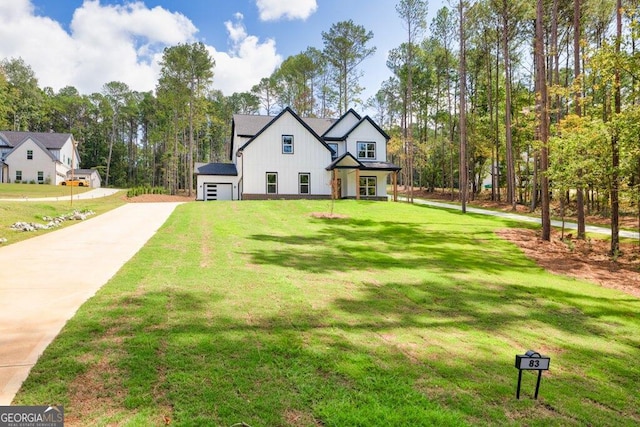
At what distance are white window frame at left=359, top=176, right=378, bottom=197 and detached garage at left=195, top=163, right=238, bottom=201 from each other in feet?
35.9

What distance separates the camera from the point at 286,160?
2734 centimetres

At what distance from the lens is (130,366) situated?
334cm

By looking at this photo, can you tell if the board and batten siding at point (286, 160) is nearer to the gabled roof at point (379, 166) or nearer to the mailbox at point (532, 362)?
the gabled roof at point (379, 166)

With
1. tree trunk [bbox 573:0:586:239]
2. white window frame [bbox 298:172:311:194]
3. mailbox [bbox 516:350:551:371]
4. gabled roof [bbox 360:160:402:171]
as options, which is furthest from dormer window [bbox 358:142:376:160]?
mailbox [bbox 516:350:551:371]

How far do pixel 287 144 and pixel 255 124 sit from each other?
5356 mm

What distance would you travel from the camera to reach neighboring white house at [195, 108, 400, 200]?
2680 cm

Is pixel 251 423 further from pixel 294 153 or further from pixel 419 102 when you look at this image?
pixel 419 102

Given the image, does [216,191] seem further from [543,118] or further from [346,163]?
[543,118]

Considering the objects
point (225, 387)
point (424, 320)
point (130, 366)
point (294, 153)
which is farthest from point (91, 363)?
point (294, 153)

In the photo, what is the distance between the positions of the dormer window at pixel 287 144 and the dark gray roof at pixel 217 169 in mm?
5782

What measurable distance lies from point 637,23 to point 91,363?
52.0 feet

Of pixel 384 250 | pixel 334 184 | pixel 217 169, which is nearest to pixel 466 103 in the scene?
pixel 334 184

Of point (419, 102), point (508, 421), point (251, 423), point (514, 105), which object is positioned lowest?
point (508, 421)

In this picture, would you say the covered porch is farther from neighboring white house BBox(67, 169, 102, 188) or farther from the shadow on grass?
neighboring white house BBox(67, 169, 102, 188)
